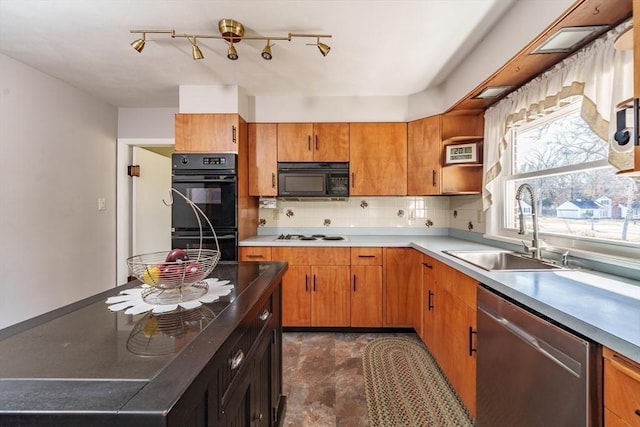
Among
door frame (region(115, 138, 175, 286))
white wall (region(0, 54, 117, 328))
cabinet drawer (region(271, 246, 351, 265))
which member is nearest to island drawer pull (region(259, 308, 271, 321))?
cabinet drawer (region(271, 246, 351, 265))

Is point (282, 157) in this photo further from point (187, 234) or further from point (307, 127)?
point (187, 234)

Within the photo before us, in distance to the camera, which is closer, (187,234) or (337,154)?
(187,234)

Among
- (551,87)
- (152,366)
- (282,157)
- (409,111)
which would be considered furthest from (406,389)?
(409,111)

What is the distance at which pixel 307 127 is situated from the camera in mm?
2814

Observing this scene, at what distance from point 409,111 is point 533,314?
2.28 meters

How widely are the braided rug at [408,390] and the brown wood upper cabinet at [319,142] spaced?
1.81 metres

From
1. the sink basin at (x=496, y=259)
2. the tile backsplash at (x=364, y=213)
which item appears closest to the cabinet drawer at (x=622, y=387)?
the sink basin at (x=496, y=259)

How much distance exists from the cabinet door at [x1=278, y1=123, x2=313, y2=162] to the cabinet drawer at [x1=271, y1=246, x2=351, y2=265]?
0.91 metres

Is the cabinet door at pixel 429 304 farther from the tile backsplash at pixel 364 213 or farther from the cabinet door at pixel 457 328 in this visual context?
the tile backsplash at pixel 364 213

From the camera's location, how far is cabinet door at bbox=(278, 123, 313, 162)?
2.81m

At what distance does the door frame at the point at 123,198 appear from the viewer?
10.4 feet

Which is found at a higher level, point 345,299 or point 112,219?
point 112,219

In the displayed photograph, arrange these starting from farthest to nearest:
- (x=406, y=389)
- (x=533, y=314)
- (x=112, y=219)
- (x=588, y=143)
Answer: (x=112, y=219) → (x=406, y=389) → (x=588, y=143) → (x=533, y=314)

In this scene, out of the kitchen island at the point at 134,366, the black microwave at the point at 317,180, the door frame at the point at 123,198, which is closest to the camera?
the kitchen island at the point at 134,366
